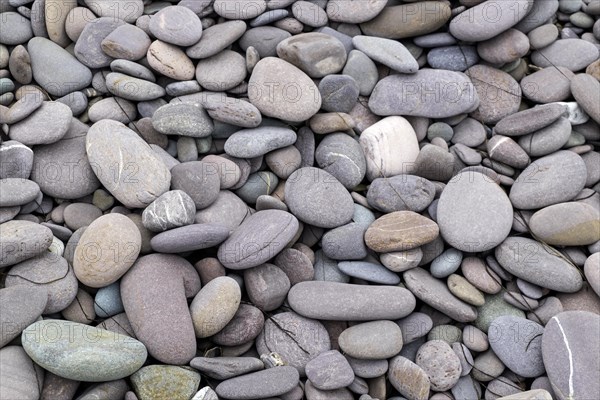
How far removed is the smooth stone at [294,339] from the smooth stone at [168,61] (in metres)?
1.09

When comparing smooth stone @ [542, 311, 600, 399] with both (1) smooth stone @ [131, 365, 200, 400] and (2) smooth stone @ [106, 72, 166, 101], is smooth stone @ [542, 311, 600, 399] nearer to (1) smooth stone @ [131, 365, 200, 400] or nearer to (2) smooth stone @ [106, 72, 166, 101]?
(1) smooth stone @ [131, 365, 200, 400]

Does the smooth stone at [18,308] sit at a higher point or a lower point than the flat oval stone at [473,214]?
higher

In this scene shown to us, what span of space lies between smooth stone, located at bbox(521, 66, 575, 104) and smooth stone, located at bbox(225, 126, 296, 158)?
1133 millimetres

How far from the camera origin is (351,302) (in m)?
2.00

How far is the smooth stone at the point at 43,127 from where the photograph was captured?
2.12 m

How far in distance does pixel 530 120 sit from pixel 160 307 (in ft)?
5.47

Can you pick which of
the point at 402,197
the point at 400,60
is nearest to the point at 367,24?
the point at 400,60

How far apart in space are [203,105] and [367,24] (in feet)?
2.91

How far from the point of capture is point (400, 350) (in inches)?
79.8

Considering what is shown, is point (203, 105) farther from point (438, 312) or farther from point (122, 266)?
point (438, 312)

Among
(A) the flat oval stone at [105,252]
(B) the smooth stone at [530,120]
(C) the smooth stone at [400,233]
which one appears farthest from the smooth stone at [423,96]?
(A) the flat oval stone at [105,252]

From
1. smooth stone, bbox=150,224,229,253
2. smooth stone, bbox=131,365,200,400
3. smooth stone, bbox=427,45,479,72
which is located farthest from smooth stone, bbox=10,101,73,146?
smooth stone, bbox=427,45,479,72

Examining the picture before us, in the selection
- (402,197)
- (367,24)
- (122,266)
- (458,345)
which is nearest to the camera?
(122,266)

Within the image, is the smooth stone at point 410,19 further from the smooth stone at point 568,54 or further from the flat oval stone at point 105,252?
the flat oval stone at point 105,252
